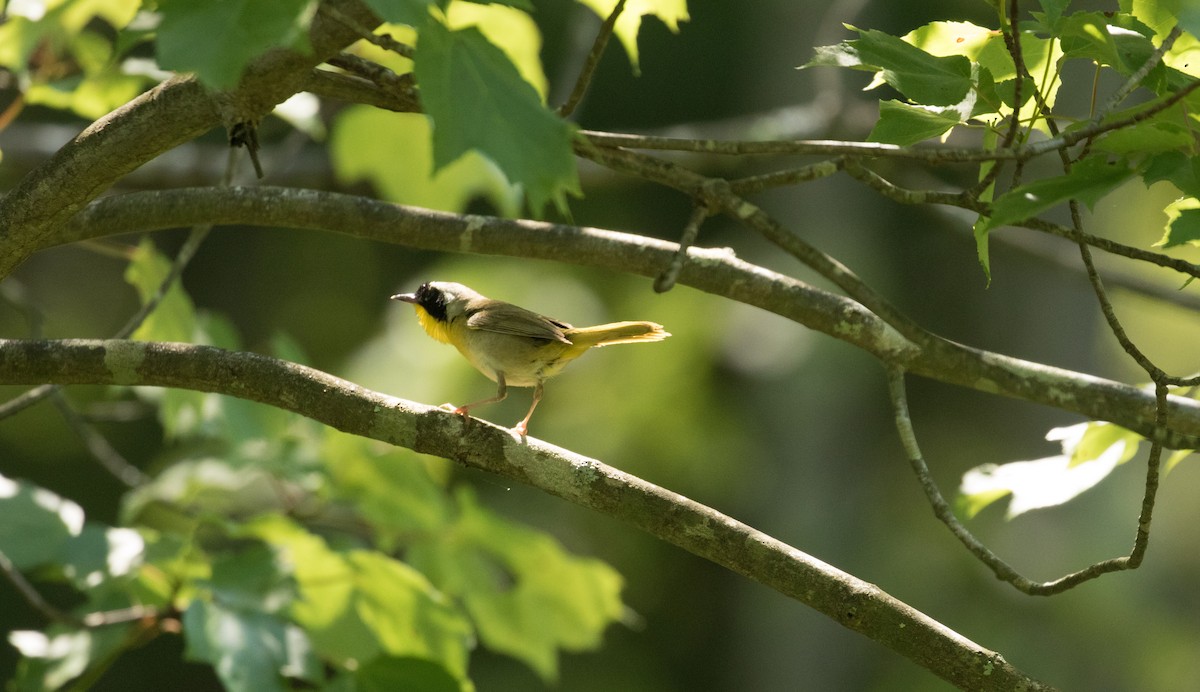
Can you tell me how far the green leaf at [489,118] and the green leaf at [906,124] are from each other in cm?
78

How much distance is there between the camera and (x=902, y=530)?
12.1 meters

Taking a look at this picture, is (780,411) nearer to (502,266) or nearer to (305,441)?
(502,266)

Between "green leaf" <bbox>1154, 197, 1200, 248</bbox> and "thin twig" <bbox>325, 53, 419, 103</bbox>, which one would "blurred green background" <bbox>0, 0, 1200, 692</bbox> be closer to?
"green leaf" <bbox>1154, 197, 1200, 248</bbox>

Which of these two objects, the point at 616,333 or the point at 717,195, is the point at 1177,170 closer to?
the point at 717,195

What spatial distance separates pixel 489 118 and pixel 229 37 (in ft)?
1.26

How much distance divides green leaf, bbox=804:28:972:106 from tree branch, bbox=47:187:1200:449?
78cm

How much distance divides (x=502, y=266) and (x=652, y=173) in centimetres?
881

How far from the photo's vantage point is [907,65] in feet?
6.55

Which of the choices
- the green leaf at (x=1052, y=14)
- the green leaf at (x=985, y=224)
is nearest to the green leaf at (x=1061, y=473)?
the green leaf at (x=985, y=224)

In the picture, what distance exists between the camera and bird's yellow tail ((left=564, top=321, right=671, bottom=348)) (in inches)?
118

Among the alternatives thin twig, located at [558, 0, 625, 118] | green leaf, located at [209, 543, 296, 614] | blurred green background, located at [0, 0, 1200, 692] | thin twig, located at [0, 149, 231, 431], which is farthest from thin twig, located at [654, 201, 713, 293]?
blurred green background, located at [0, 0, 1200, 692]

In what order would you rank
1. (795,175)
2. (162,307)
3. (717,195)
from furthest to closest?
(162,307), (717,195), (795,175)

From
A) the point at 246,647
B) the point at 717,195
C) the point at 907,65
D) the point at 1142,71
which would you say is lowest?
the point at 246,647

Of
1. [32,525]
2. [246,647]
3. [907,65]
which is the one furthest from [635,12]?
[32,525]
